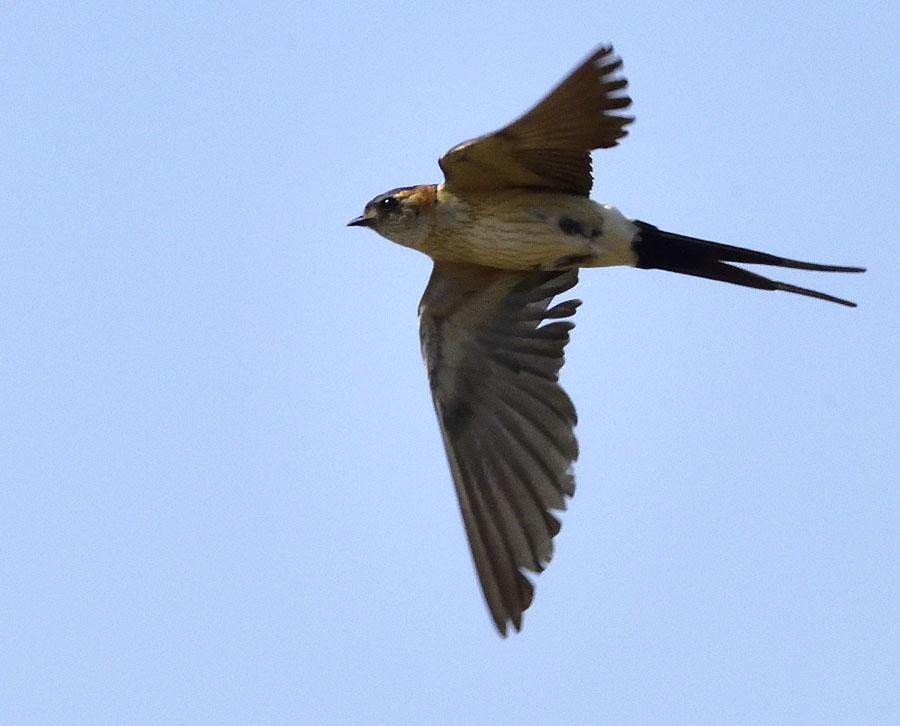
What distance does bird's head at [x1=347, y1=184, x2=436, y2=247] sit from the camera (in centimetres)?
912

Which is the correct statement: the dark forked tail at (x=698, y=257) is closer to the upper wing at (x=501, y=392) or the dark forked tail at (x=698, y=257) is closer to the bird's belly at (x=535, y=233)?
the bird's belly at (x=535, y=233)

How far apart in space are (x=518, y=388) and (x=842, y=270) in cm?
171

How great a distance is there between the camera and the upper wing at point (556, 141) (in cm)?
812

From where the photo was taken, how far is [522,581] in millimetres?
8680

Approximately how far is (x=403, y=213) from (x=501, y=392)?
3.43 ft

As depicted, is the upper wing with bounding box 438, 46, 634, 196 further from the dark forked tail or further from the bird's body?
the dark forked tail

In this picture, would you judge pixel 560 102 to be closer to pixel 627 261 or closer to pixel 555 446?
pixel 627 261

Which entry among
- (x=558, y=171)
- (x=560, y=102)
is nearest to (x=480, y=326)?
(x=558, y=171)

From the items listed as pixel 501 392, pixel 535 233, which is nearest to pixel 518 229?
pixel 535 233

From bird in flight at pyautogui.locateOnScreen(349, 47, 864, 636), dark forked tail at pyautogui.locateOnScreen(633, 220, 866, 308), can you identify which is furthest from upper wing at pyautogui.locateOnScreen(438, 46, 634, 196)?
dark forked tail at pyautogui.locateOnScreen(633, 220, 866, 308)

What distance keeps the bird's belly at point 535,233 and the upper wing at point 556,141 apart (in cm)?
9

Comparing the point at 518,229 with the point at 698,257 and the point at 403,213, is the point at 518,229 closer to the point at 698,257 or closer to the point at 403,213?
the point at 403,213

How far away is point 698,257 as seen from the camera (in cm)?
923

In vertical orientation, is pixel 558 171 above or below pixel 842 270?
above
